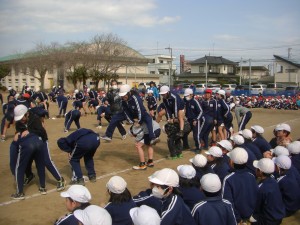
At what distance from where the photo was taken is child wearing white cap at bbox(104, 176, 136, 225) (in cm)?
Answer: 347

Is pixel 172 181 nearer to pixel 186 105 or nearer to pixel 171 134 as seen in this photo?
pixel 171 134

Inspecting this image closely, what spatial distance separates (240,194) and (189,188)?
27.3 inches

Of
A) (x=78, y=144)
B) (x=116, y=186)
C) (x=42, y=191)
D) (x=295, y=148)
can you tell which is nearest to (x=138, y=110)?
(x=78, y=144)

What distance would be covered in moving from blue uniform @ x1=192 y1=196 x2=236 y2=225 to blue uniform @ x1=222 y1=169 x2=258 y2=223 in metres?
0.75

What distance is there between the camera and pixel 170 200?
3365 millimetres

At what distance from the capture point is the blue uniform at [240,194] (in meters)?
4.17

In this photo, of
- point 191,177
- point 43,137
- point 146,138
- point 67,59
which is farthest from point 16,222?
point 67,59

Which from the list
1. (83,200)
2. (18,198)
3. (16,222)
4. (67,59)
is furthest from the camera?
(67,59)

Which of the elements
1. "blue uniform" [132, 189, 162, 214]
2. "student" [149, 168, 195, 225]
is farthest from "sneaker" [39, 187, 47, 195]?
"student" [149, 168, 195, 225]

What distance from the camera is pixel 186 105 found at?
31.5 feet

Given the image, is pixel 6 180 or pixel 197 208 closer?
pixel 197 208

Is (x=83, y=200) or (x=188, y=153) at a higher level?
(x=83, y=200)

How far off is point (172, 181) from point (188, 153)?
6070 mm

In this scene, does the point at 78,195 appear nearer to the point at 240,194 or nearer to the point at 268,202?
the point at 240,194
